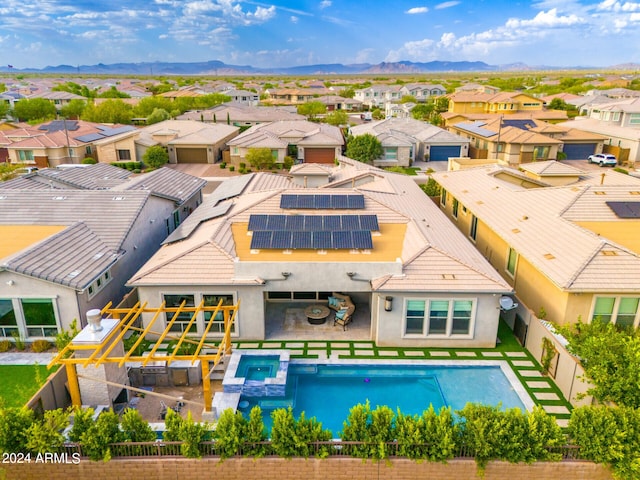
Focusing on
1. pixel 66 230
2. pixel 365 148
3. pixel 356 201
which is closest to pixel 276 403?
pixel 356 201

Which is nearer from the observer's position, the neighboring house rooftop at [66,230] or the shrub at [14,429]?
the shrub at [14,429]

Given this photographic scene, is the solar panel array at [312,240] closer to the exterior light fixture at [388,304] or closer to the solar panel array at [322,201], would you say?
the solar panel array at [322,201]

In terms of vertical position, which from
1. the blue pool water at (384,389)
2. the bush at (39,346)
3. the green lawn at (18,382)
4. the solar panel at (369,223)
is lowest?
the blue pool water at (384,389)

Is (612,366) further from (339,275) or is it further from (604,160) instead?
(604,160)

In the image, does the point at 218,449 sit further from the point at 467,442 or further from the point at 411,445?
the point at 467,442

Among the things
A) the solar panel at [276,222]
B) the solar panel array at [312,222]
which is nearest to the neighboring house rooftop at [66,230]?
the solar panel array at [312,222]

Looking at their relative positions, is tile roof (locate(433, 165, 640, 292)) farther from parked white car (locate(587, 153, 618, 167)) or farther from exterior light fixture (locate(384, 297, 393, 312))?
parked white car (locate(587, 153, 618, 167))
